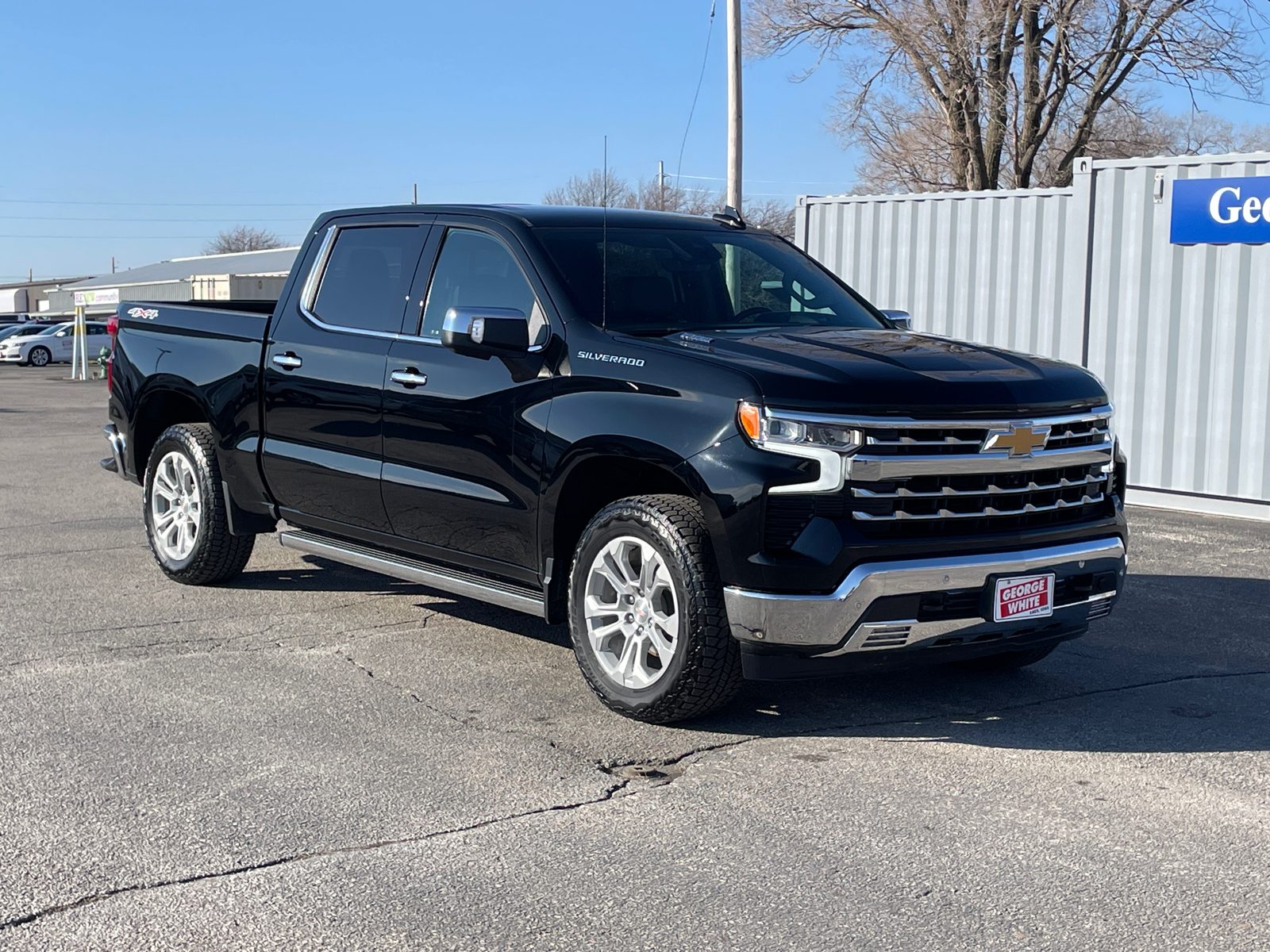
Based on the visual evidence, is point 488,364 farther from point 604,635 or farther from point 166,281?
point 166,281

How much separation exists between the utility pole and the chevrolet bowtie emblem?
53.1 feet

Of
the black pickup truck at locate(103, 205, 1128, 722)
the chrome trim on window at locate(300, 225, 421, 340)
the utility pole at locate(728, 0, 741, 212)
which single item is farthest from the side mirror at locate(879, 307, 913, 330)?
the utility pole at locate(728, 0, 741, 212)

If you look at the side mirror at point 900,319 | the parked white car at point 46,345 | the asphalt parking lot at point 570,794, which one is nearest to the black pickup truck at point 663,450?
the side mirror at point 900,319

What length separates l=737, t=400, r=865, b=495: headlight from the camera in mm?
4707

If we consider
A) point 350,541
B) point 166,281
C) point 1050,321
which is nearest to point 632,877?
point 350,541

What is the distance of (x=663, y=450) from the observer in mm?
5023

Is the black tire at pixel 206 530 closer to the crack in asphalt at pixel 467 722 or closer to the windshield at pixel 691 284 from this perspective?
the crack in asphalt at pixel 467 722

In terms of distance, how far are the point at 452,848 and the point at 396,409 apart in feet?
8.60

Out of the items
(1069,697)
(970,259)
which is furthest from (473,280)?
(970,259)

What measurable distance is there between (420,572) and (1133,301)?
8092 millimetres

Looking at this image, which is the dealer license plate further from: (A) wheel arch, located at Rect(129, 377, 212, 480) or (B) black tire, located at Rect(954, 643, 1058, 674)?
(A) wheel arch, located at Rect(129, 377, 212, 480)

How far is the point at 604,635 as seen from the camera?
5.31m

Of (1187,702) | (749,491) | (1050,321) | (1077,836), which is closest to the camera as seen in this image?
(1077,836)

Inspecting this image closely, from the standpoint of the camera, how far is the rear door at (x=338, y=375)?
638 cm
